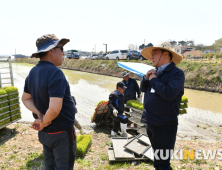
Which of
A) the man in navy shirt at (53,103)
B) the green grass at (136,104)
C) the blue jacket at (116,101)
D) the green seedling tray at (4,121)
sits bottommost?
the green seedling tray at (4,121)

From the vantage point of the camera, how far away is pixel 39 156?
3.53 metres

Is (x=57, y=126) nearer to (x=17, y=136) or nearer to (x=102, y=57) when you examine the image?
(x=17, y=136)

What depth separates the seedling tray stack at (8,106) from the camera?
475 centimetres

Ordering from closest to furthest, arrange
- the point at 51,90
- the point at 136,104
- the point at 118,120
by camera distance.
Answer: the point at 51,90 < the point at 118,120 < the point at 136,104

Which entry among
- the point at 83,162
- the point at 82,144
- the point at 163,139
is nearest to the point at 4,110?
the point at 82,144

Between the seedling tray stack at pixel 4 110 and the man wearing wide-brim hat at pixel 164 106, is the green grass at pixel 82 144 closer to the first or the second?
the man wearing wide-brim hat at pixel 164 106

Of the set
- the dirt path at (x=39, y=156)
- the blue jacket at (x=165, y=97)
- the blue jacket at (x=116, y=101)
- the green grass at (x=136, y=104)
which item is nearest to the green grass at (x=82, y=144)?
the dirt path at (x=39, y=156)

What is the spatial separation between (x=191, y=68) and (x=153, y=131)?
15632mm

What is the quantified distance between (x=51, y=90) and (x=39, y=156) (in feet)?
8.70

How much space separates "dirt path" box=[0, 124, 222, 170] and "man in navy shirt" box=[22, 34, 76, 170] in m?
1.53

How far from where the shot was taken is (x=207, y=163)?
312 cm

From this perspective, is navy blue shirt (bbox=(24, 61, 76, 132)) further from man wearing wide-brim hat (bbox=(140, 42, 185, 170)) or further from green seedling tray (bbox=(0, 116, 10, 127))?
green seedling tray (bbox=(0, 116, 10, 127))

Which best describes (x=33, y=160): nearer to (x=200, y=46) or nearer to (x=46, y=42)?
(x=46, y=42)

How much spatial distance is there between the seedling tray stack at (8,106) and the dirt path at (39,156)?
0.38 m
